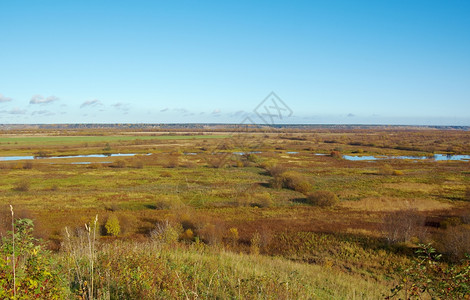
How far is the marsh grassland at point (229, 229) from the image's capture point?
5160 mm

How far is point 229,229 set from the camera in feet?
69.5

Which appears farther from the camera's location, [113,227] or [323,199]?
[323,199]

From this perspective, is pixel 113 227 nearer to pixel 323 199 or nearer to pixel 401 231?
pixel 323 199

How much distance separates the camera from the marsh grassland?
16.9 ft

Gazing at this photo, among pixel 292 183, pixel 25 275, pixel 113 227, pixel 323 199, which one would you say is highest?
pixel 25 275

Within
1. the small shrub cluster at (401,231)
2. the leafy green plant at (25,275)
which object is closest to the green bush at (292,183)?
the small shrub cluster at (401,231)

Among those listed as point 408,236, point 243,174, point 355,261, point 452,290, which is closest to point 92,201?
point 243,174

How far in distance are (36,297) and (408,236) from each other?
2062 centimetres

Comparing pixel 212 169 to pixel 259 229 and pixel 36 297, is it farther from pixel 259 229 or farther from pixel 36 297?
pixel 36 297

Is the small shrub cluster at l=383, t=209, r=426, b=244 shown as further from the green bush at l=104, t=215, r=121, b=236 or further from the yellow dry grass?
the green bush at l=104, t=215, r=121, b=236

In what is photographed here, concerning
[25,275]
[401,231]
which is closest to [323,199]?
[401,231]

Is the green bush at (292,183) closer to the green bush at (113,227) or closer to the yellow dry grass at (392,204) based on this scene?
the yellow dry grass at (392,204)

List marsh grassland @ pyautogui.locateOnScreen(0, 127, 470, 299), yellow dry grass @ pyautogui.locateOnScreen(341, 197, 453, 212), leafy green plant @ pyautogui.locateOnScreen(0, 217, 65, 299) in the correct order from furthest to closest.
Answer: yellow dry grass @ pyautogui.locateOnScreen(341, 197, 453, 212) < marsh grassland @ pyautogui.locateOnScreen(0, 127, 470, 299) < leafy green plant @ pyautogui.locateOnScreen(0, 217, 65, 299)

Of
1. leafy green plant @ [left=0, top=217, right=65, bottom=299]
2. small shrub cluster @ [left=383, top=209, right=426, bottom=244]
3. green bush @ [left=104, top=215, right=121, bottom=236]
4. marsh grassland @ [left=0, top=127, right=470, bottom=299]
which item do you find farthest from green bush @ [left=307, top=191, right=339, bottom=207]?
leafy green plant @ [left=0, top=217, right=65, bottom=299]
